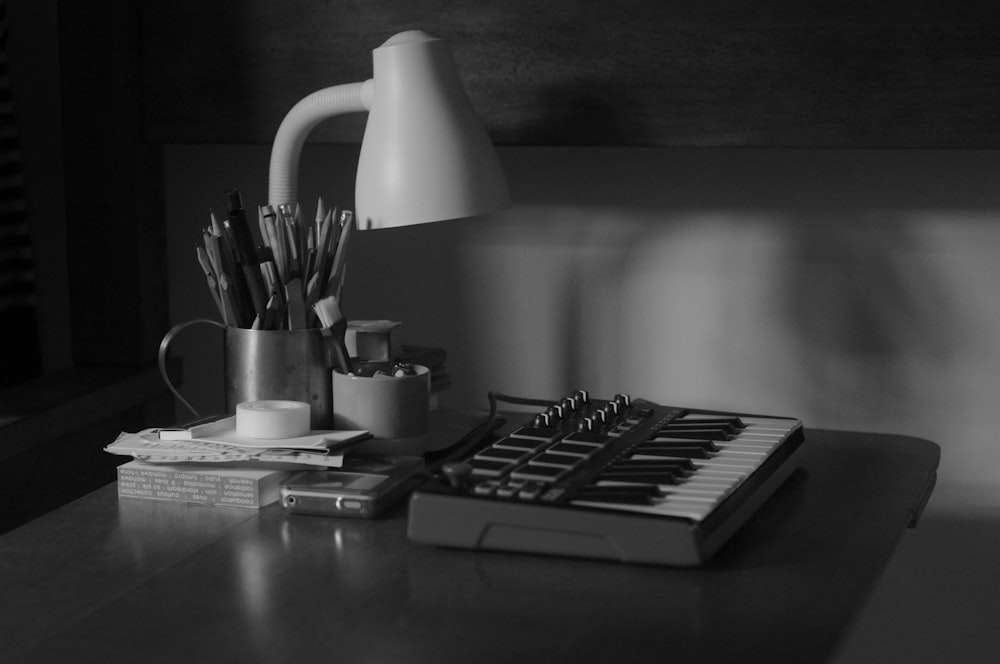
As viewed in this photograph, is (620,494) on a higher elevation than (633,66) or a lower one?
A: lower

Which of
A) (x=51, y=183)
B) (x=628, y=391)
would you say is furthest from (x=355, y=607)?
(x=51, y=183)

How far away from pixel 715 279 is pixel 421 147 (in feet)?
1.87

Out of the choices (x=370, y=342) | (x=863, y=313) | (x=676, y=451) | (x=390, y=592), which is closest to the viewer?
(x=390, y=592)

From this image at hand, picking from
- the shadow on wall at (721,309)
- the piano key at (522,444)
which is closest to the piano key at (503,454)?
the piano key at (522,444)

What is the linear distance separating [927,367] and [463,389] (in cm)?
62

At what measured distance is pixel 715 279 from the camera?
169cm

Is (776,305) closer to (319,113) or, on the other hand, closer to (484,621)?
(319,113)

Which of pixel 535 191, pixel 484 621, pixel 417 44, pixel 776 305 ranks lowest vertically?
pixel 484 621

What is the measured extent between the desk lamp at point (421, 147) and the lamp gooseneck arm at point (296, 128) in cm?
9

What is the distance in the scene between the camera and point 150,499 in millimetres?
1143

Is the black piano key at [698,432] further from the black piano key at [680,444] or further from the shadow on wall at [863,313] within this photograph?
the shadow on wall at [863,313]

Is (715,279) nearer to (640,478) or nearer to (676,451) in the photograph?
(676,451)

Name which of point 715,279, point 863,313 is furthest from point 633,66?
point 863,313

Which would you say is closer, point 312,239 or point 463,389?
point 312,239
